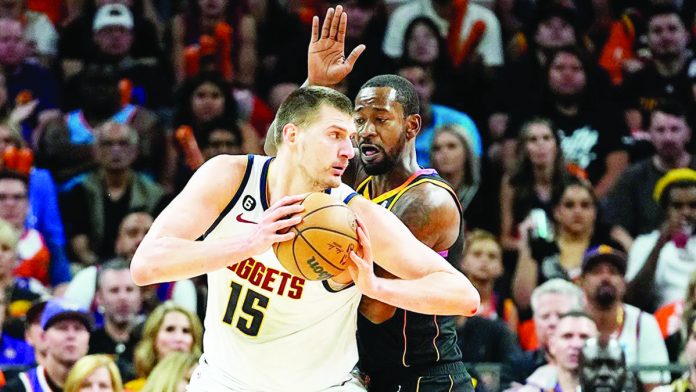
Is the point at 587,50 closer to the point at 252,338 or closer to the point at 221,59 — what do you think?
the point at 221,59

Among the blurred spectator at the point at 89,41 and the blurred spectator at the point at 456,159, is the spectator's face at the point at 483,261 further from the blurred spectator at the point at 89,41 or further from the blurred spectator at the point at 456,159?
the blurred spectator at the point at 89,41

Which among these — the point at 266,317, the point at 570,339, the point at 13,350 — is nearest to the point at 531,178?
the point at 570,339

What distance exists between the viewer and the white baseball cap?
36.4ft

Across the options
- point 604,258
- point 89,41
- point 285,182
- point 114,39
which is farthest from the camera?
point 89,41

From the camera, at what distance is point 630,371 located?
25.1 ft

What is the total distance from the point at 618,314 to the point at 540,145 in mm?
1662

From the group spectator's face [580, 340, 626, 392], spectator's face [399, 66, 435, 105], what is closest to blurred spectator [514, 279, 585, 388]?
spectator's face [580, 340, 626, 392]

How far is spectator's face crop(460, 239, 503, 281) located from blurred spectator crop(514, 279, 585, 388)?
0.50 m

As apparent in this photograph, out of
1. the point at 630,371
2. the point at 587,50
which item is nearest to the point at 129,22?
the point at 587,50

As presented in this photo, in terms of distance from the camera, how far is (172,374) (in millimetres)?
7746

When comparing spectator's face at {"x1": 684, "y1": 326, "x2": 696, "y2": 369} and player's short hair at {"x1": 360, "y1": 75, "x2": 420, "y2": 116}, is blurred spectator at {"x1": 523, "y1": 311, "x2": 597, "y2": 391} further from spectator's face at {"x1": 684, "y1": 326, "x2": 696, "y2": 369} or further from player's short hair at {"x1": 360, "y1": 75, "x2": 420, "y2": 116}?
player's short hair at {"x1": 360, "y1": 75, "x2": 420, "y2": 116}

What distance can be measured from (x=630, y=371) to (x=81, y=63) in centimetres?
573

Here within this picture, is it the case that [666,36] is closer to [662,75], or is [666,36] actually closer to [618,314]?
[662,75]

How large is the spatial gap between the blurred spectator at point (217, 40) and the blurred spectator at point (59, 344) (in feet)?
11.3
